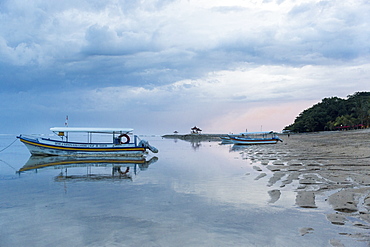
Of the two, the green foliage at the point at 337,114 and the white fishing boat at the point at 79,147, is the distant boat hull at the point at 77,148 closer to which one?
the white fishing boat at the point at 79,147

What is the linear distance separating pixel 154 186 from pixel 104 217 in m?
5.06

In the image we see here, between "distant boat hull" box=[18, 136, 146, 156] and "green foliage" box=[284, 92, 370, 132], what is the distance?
56.4 m

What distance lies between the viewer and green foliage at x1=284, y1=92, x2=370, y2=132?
225 ft

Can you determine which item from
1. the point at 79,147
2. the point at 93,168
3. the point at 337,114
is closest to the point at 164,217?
the point at 93,168

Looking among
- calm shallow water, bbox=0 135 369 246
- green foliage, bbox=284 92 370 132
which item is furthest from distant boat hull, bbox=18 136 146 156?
green foliage, bbox=284 92 370 132

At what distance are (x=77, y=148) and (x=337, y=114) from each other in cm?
7444

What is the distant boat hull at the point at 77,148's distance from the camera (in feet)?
102

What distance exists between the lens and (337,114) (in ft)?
265

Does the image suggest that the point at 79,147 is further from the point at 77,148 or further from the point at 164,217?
the point at 164,217

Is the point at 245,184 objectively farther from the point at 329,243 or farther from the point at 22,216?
the point at 22,216

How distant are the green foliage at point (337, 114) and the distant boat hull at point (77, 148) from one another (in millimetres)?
56372

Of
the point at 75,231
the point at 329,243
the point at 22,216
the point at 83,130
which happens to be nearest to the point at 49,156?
the point at 83,130

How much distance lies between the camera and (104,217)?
8383 mm

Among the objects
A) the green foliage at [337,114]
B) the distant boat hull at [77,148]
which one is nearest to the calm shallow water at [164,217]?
the distant boat hull at [77,148]
